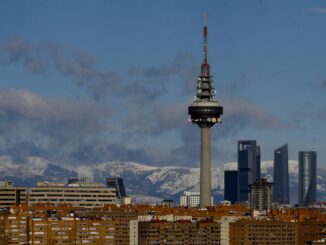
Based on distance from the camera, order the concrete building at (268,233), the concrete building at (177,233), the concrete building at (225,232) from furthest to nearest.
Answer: the concrete building at (225,232)
the concrete building at (268,233)
the concrete building at (177,233)

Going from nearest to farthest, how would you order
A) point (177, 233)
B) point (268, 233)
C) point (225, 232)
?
point (177, 233) < point (268, 233) < point (225, 232)

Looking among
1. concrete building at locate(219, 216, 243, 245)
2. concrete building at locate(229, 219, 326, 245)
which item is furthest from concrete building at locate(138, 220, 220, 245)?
concrete building at locate(229, 219, 326, 245)

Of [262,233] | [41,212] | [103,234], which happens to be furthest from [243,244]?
[41,212]

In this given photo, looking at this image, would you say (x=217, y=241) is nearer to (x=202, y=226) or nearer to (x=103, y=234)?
(x=202, y=226)

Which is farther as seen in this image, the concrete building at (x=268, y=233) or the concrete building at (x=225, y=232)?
the concrete building at (x=225, y=232)

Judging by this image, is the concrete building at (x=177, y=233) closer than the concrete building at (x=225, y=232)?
Yes

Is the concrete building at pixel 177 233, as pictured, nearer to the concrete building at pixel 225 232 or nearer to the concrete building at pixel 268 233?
the concrete building at pixel 225 232

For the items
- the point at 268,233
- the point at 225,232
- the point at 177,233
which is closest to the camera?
the point at 177,233

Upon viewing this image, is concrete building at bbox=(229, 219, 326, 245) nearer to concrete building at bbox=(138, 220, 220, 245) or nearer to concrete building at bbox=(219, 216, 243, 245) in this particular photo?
concrete building at bbox=(219, 216, 243, 245)

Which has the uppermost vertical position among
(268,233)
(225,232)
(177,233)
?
(225,232)

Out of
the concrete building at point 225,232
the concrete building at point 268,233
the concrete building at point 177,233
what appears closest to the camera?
the concrete building at point 177,233

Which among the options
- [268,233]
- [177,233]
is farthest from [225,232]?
[177,233]

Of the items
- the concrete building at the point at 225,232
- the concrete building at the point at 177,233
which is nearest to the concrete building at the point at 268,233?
the concrete building at the point at 225,232

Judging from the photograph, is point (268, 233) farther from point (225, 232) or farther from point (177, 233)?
point (177, 233)
